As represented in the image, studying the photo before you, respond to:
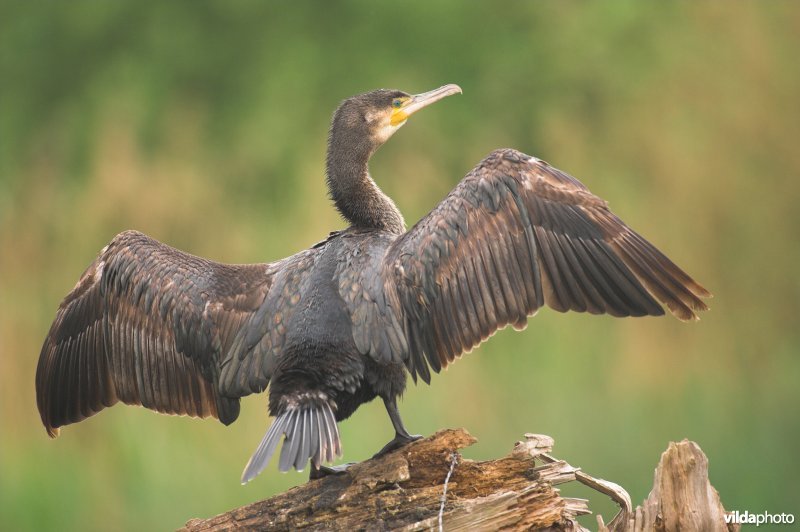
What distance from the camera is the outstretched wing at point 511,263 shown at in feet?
19.2

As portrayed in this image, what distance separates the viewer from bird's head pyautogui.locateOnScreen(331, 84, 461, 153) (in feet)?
22.6

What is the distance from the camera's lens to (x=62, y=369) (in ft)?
23.4

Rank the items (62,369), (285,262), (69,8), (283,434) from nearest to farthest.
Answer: (283,434) < (285,262) < (62,369) < (69,8)

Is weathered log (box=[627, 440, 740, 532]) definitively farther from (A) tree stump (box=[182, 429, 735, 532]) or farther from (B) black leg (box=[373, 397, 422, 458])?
(B) black leg (box=[373, 397, 422, 458])

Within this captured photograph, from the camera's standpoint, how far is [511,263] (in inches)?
233

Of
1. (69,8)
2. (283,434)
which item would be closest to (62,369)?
(283,434)

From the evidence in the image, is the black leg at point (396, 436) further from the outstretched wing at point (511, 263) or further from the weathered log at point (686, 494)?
the weathered log at point (686, 494)

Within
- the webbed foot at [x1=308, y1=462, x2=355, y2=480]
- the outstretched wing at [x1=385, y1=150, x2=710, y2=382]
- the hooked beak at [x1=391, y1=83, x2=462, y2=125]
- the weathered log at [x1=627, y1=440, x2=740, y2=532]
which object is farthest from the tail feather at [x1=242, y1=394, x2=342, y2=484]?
the hooked beak at [x1=391, y1=83, x2=462, y2=125]

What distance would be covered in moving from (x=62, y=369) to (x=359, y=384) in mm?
2307

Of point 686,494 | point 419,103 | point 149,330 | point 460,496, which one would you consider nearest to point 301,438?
point 460,496

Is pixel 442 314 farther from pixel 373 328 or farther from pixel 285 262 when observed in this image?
pixel 285 262

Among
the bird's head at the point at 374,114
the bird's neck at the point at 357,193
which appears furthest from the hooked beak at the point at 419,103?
the bird's neck at the point at 357,193

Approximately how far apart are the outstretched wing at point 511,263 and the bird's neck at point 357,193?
71cm

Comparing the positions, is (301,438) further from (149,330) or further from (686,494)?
(686,494)
